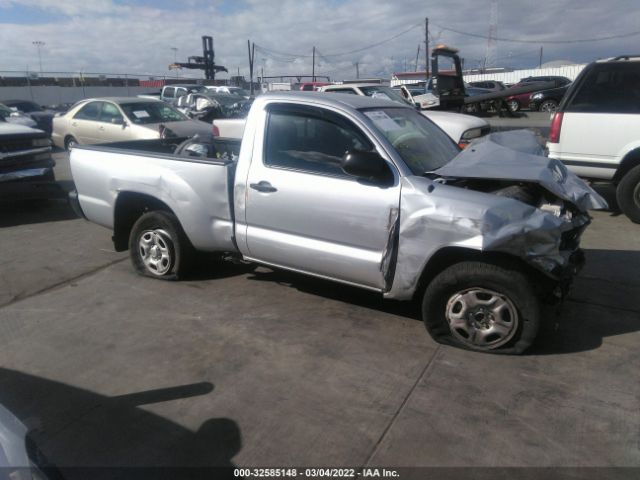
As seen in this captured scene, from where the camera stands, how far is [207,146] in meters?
5.74

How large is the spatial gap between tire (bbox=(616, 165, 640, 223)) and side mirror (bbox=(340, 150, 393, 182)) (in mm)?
4685

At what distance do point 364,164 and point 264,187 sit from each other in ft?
3.27

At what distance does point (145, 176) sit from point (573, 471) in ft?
13.6

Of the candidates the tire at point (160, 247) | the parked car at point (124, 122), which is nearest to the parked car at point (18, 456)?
the tire at point (160, 247)

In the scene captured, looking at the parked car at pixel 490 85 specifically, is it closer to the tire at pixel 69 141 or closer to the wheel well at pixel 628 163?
the tire at pixel 69 141

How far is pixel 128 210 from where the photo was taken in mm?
5355

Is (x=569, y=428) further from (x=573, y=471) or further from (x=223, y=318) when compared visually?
(x=223, y=318)

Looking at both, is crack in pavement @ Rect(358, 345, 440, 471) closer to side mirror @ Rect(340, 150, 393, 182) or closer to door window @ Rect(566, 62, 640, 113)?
side mirror @ Rect(340, 150, 393, 182)

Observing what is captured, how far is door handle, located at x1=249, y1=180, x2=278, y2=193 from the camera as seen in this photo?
4.24m

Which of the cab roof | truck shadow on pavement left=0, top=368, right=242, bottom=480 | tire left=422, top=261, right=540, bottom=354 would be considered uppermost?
the cab roof

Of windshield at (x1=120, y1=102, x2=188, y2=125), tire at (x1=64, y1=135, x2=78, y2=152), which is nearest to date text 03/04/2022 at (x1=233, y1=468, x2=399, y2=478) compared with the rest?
windshield at (x1=120, y1=102, x2=188, y2=125)

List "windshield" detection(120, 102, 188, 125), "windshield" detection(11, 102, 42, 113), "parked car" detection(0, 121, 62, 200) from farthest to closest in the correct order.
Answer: "windshield" detection(11, 102, 42, 113)
"windshield" detection(120, 102, 188, 125)
"parked car" detection(0, 121, 62, 200)

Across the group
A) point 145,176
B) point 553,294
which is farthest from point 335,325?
point 145,176

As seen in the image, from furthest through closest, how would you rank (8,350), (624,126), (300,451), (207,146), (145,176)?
1. (624,126)
2. (207,146)
3. (145,176)
4. (8,350)
5. (300,451)
